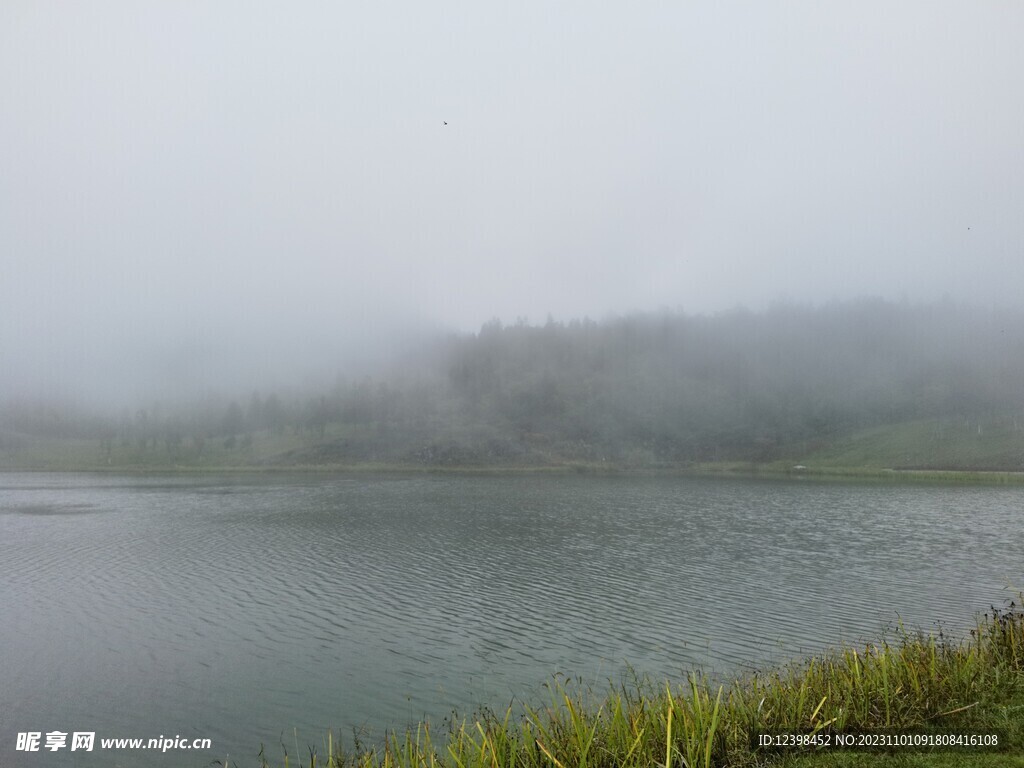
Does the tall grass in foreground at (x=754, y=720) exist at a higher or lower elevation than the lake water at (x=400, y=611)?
higher

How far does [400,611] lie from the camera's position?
30.9 m

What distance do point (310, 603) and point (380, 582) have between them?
5.56 m

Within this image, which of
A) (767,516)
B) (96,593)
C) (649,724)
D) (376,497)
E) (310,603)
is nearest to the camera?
(649,724)

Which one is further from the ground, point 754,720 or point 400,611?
point 754,720

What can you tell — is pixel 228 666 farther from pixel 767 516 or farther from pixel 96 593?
pixel 767 516

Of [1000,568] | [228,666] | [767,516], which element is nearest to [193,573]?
[228,666]

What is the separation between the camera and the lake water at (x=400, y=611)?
19.5 meters

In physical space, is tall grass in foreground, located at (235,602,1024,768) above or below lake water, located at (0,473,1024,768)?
above

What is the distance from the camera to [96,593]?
119 feet

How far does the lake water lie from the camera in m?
19.5

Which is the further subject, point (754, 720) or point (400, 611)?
point (400, 611)

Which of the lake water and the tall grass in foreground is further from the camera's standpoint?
the lake water

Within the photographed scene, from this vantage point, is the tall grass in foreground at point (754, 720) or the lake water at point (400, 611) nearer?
the tall grass in foreground at point (754, 720)

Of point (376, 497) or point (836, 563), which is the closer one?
point (836, 563)
